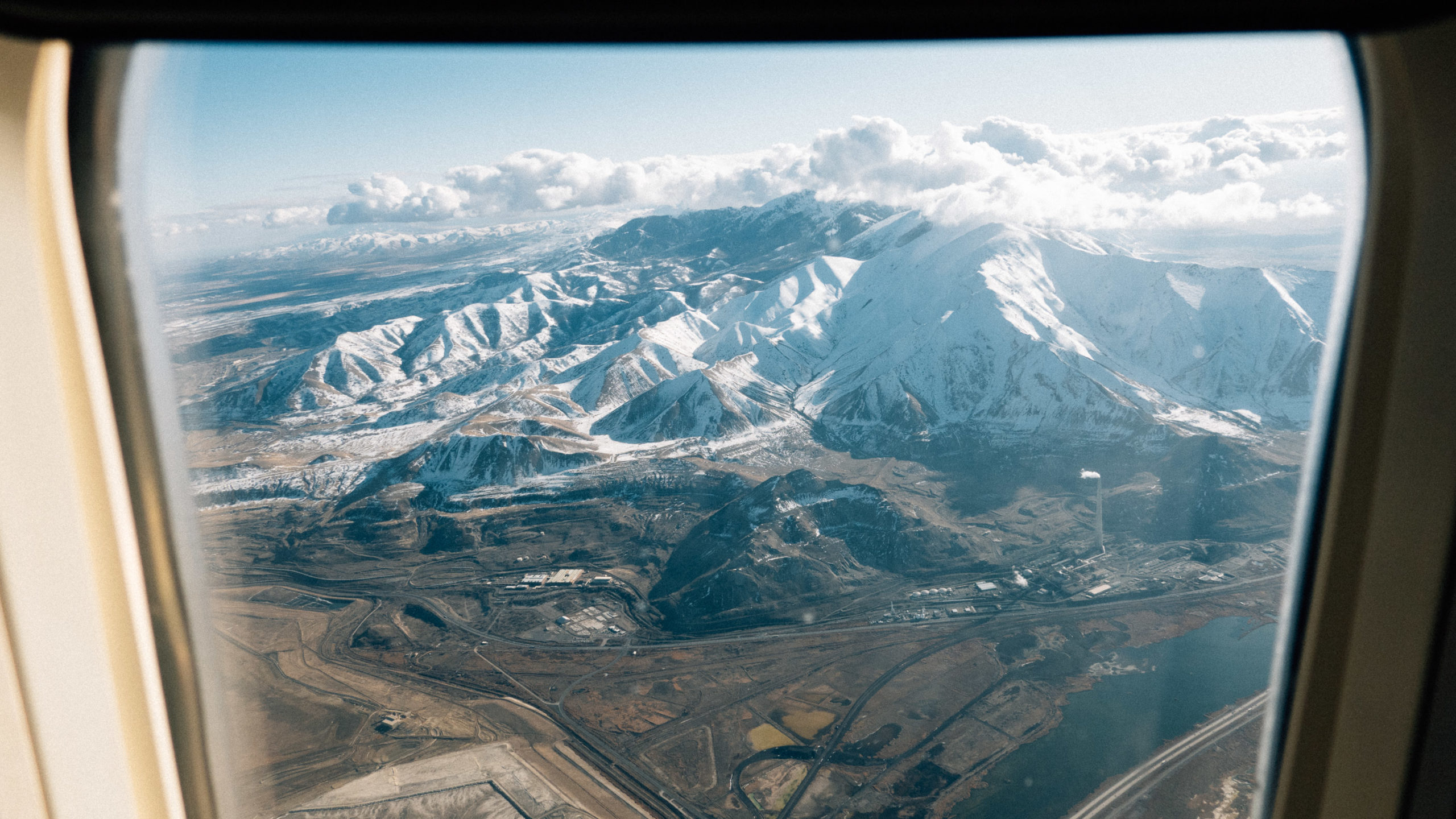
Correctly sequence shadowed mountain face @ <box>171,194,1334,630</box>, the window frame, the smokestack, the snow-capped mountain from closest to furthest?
the window frame → shadowed mountain face @ <box>171,194,1334,630</box> → the smokestack → the snow-capped mountain

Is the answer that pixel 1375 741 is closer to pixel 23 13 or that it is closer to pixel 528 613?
pixel 23 13

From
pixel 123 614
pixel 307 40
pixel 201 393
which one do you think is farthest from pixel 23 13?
pixel 201 393

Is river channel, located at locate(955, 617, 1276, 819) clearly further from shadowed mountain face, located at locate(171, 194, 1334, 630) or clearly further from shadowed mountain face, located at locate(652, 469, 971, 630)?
shadowed mountain face, located at locate(652, 469, 971, 630)

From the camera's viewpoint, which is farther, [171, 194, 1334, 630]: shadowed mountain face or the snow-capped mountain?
the snow-capped mountain

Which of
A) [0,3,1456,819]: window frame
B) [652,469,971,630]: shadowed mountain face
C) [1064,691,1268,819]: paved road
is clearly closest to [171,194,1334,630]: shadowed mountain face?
[652,469,971,630]: shadowed mountain face

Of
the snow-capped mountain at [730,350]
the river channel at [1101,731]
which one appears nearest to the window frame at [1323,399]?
the river channel at [1101,731]

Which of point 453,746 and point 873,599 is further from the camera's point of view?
point 873,599

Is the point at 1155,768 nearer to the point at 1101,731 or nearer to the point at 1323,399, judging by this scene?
the point at 1101,731

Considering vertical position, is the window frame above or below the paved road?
above
